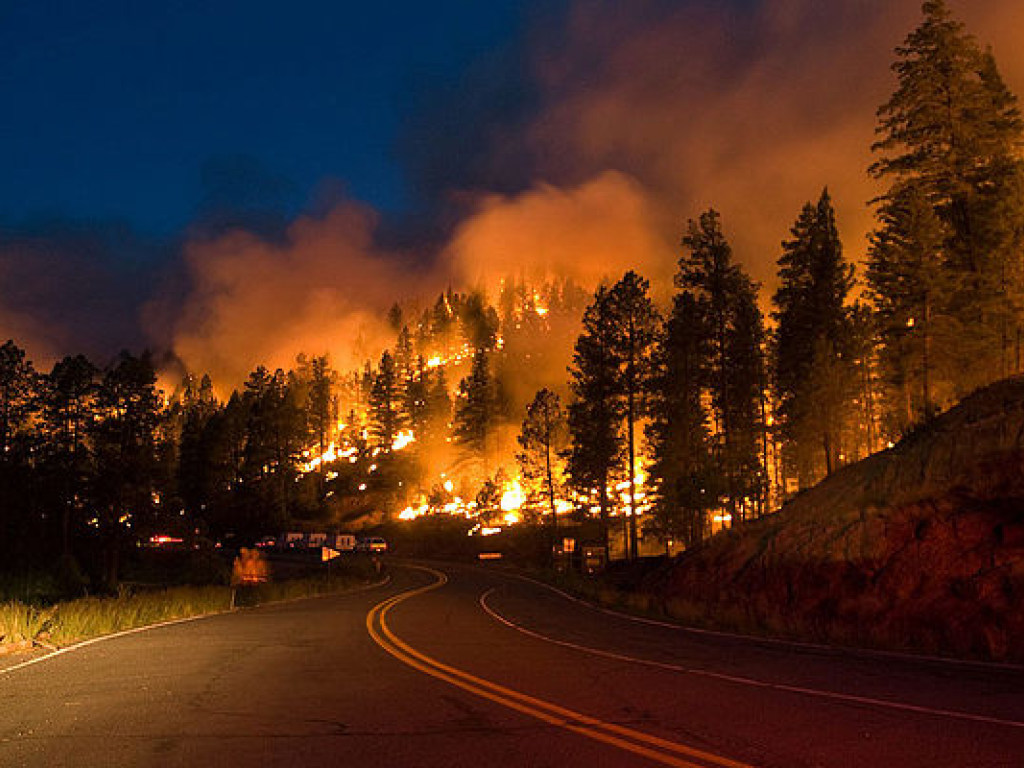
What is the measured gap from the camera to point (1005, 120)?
36.8 m

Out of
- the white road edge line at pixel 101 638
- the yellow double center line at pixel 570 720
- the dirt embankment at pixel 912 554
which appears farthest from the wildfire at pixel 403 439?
the yellow double center line at pixel 570 720

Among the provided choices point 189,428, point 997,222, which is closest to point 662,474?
point 997,222

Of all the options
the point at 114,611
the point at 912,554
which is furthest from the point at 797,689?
the point at 114,611

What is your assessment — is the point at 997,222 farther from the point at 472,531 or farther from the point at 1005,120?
the point at 472,531

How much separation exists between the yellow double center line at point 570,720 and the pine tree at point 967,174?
103ft

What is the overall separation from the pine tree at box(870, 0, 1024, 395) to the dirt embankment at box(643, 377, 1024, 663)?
18.1 meters

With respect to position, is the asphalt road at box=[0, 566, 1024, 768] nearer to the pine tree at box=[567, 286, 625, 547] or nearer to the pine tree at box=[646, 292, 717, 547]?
the pine tree at box=[646, 292, 717, 547]

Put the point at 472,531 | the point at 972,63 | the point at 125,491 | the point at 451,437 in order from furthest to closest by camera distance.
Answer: the point at 451,437 → the point at 472,531 → the point at 125,491 → the point at 972,63

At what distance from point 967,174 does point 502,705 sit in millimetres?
36053

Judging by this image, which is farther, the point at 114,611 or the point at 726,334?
the point at 726,334

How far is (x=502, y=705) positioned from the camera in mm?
9070

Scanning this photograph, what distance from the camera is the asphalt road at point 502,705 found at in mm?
6895

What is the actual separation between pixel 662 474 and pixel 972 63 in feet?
85.4

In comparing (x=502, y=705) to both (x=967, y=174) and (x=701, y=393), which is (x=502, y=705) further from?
(x=701, y=393)
